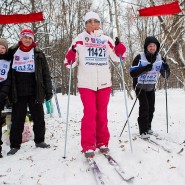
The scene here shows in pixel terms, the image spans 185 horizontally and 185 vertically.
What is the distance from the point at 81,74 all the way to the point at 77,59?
292 mm

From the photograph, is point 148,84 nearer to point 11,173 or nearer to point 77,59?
point 77,59

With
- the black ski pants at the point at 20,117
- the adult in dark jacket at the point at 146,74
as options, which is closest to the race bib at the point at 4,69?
the black ski pants at the point at 20,117

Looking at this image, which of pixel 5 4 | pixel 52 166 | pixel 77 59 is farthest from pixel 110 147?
pixel 5 4

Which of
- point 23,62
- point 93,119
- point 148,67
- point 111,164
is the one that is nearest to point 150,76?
point 148,67

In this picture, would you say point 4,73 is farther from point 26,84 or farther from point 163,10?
point 163,10

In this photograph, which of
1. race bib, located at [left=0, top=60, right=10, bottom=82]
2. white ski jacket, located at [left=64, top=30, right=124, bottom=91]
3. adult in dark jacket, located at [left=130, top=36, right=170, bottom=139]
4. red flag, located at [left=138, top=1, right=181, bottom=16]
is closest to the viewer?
white ski jacket, located at [left=64, top=30, right=124, bottom=91]

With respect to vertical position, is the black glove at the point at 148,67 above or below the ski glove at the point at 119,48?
below

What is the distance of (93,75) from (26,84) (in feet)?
3.89

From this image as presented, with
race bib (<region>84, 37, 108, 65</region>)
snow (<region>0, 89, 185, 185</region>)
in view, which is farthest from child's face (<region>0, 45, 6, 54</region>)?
snow (<region>0, 89, 185, 185</region>)

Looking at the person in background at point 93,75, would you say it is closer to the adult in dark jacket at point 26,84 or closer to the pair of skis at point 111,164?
the pair of skis at point 111,164

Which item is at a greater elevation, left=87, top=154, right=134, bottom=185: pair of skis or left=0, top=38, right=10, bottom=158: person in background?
left=0, top=38, right=10, bottom=158: person in background

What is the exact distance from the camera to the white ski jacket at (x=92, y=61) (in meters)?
4.38

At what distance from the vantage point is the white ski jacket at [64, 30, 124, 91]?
4.38m

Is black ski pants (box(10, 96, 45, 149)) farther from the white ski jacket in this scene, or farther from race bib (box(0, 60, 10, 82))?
the white ski jacket
